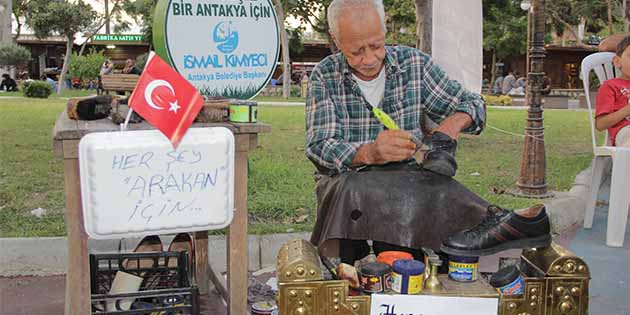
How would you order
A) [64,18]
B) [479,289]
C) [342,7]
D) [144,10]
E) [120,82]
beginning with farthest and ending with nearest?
[144,10], [64,18], [120,82], [342,7], [479,289]

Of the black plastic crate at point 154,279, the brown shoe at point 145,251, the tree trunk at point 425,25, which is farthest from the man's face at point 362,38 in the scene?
the tree trunk at point 425,25

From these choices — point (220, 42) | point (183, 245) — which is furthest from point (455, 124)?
point (220, 42)

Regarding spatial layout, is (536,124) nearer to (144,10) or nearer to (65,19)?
(65,19)

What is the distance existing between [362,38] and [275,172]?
10.2 ft

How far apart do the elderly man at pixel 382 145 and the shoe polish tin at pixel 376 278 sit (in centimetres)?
22

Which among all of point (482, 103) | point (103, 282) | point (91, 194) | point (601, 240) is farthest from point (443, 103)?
point (601, 240)

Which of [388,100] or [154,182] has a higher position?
[388,100]

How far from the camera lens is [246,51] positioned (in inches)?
136

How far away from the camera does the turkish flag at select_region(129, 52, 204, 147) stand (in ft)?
5.96

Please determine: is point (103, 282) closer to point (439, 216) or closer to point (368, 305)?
point (368, 305)

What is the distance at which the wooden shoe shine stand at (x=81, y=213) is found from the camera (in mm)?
1847

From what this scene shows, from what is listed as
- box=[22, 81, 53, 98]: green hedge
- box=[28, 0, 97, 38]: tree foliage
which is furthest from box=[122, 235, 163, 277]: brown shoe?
box=[28, 0, 97, 38]: tree foliage

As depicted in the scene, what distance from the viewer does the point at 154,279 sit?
2436 millimetres

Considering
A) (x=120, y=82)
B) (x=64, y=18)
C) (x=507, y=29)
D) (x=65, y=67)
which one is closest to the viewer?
(x=120, y=82)
